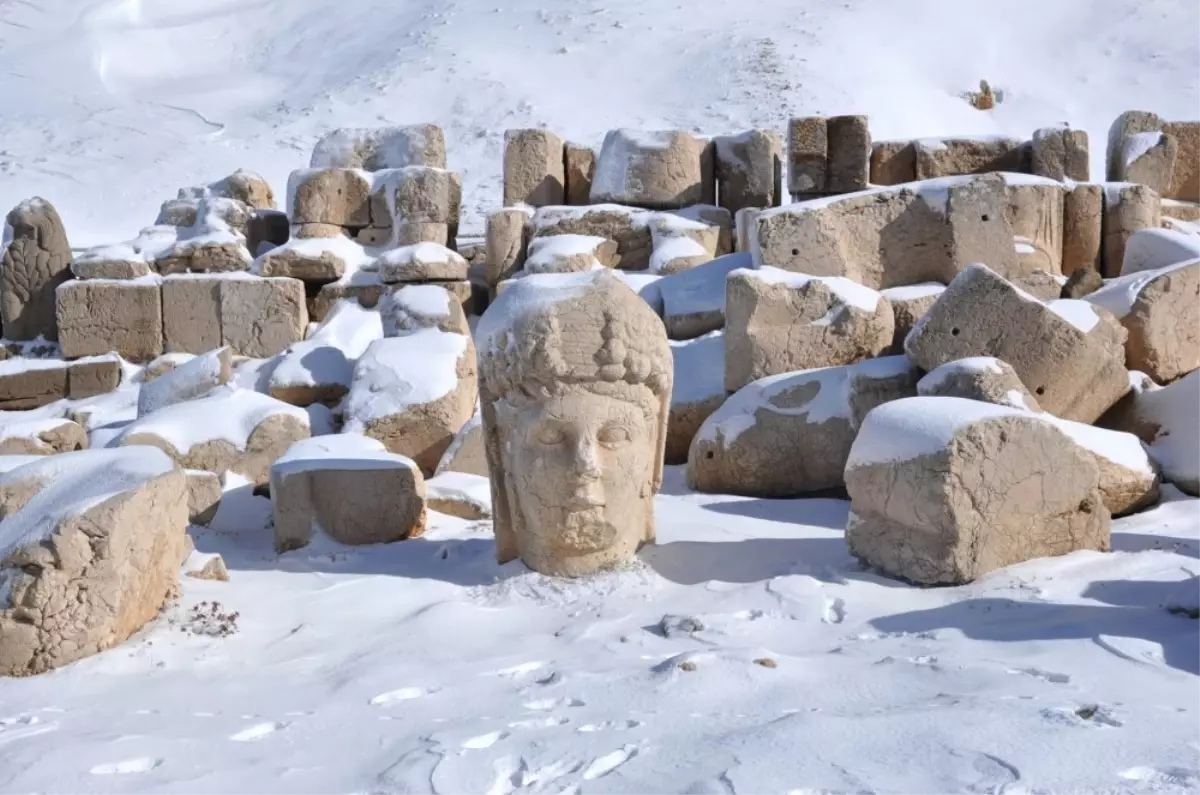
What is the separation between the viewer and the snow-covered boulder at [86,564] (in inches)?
153

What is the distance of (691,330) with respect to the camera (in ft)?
29.2

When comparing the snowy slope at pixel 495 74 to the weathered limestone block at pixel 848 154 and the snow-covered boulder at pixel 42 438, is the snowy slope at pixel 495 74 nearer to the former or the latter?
the weathered limestone block at pixel 848 154

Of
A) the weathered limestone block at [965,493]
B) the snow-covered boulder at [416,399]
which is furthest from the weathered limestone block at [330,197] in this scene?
the weathered limestone block at [965,493]

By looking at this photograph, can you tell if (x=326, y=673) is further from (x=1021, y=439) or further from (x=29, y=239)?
(x=29, y=239)

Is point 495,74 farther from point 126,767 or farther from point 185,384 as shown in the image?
point 126,767

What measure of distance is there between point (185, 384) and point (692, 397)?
3.48 m

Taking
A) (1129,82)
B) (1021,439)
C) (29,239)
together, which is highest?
(1129,82)

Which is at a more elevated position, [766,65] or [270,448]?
[766,65]

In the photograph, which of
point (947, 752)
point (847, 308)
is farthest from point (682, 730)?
point (847, 308)

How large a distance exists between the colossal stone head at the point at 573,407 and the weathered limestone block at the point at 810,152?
240 inches

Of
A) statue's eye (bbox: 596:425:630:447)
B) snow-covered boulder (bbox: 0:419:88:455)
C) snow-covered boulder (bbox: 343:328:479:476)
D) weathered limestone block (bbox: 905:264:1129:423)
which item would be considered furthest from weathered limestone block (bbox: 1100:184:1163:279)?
snow-covered boulder (bbox: 0:419:88:455)

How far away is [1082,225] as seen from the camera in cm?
924

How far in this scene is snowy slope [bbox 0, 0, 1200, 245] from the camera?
23281mm

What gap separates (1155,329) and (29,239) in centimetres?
926
